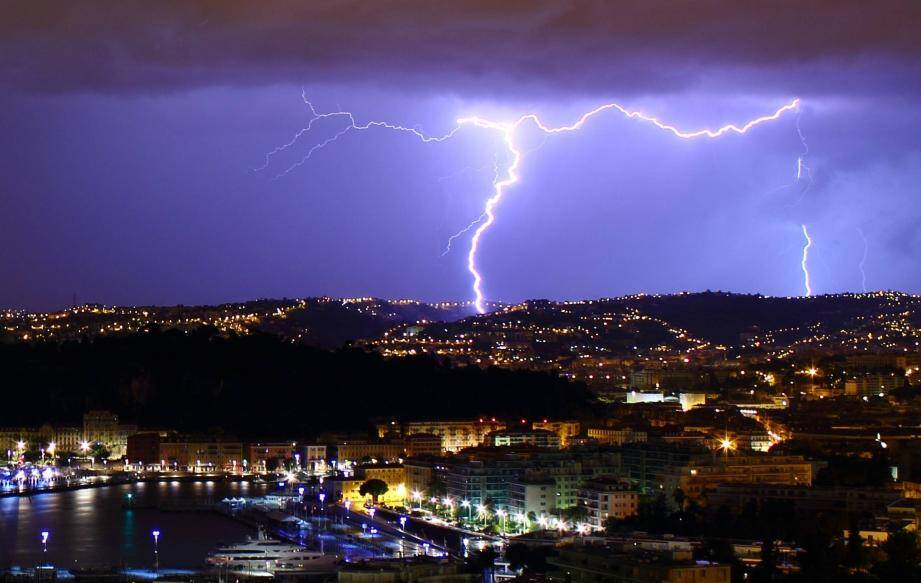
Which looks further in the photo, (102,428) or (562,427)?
(102,428)

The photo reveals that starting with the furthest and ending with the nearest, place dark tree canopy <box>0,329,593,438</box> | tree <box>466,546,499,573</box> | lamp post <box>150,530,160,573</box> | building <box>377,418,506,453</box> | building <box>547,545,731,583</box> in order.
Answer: dark tree canopy <box>0,329,593,438</box> < building <box>377,418,506,453</box> < lamp post <box>150,530,160,573</box> < tree <box>466,546,499,573</box> < building <box>547,545,731,583</box>

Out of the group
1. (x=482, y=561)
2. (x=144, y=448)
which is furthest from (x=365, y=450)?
(x=482, y=561)

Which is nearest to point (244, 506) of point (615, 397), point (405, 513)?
point (405, 513)

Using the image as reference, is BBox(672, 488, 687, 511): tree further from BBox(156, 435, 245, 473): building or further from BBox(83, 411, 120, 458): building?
BBox(83, 411, 120, 458): building

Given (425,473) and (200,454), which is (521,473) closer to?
(425,473)

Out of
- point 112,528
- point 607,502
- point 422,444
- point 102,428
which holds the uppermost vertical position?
point 102,428

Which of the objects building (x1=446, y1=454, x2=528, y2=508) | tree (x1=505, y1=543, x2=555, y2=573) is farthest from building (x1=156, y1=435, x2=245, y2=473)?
tree (x1=505, y1=543, x2=555, y2=573)
